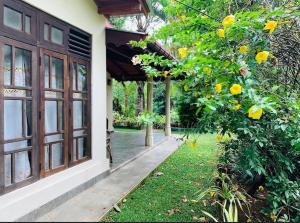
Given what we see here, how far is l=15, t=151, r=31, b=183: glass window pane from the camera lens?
13.7 ft

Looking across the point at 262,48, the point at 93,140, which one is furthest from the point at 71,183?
the point at 262,48

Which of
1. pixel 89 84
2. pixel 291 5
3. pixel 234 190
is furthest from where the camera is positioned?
pixel 89 84

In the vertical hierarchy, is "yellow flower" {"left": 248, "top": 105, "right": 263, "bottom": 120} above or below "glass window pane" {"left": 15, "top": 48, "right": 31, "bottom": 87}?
below

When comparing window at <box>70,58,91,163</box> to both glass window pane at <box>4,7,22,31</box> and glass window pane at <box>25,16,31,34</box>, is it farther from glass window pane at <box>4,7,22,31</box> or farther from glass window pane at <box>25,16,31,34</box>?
glass window pane at <box>4,7,22,31</box>

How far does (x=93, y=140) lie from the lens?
20.7ft

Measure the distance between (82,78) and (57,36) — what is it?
1097mm

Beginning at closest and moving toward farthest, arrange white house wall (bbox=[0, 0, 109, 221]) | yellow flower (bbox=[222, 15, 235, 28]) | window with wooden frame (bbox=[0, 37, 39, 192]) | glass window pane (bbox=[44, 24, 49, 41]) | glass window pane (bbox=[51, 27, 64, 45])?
yellow flower (bbox=[222, 15, 235, 28]) → window with wooden frame (bbox=[0, 37, 39, 192]) → white house wall (bbox=[0, 0, 109, 221]) → glass window pane (bbox=[44, 24, 49, 41]) → glass window pane (bbox=[51, 27, 64, 45])

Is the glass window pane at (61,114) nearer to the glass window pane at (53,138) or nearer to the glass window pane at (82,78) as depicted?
the glass window pane at (53,138)

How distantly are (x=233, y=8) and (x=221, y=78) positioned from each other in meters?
2.87

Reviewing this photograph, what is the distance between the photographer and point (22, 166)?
14.1 ft

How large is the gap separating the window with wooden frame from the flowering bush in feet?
7.16

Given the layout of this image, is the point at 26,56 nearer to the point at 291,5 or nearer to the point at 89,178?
the point at 89,178

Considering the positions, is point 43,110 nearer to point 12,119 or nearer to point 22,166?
point 12,119

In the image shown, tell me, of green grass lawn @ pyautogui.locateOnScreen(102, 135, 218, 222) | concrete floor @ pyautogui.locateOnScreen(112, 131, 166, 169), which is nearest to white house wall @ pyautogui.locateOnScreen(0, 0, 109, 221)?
green grass lawn @ pyautogui.locateOnScreen(102, 135, 218, 222)
